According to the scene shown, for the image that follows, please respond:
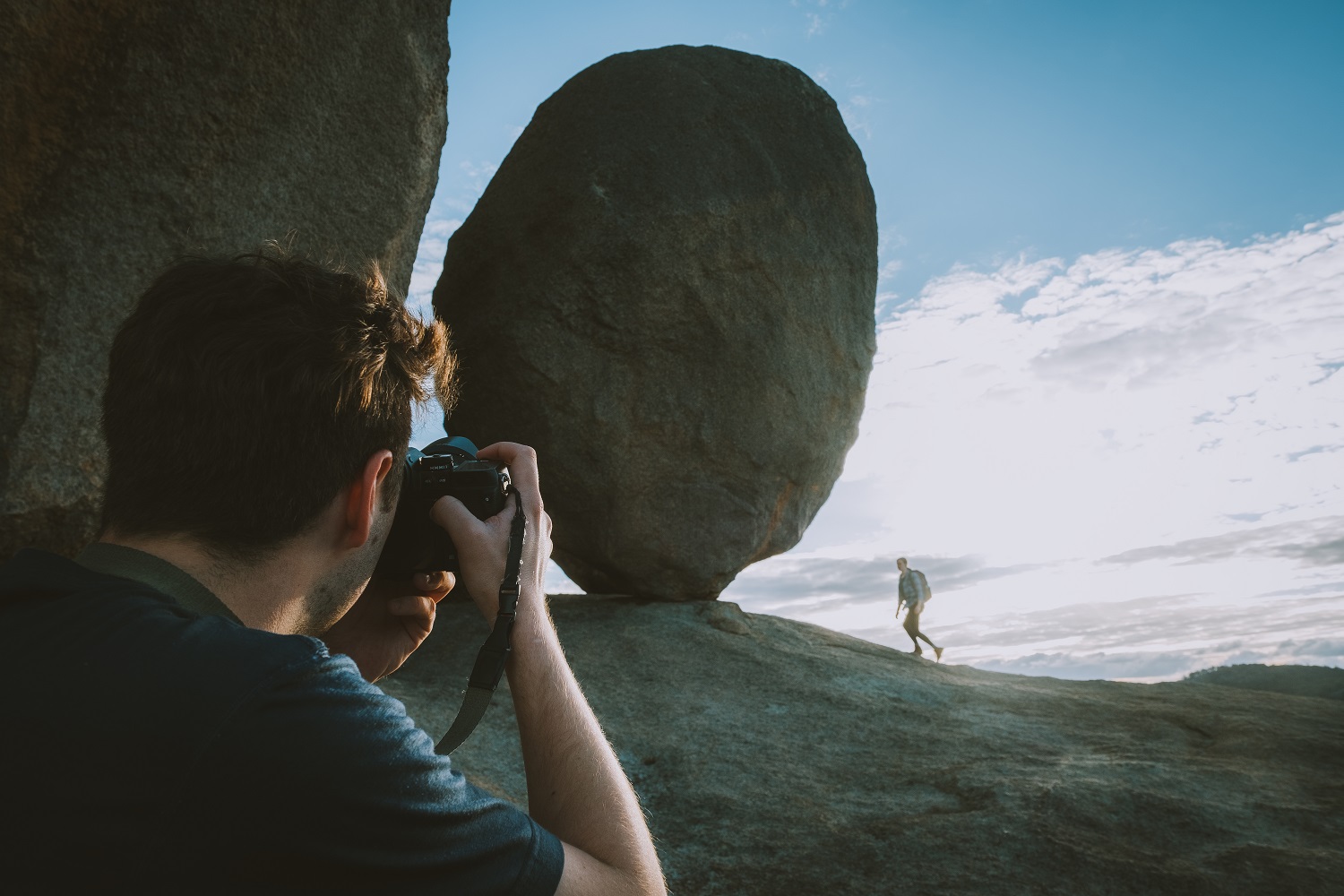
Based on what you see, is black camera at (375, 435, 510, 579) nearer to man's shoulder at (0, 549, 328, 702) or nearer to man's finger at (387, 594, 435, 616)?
man's finger at (387, 594, 435, 616)

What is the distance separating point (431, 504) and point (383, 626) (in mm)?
356

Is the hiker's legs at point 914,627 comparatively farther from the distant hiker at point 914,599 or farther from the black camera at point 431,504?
the black camera at point 431,504

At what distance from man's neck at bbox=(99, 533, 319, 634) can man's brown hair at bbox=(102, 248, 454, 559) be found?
2cm

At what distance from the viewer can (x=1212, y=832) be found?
4.68 m

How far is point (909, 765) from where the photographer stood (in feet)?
17.6

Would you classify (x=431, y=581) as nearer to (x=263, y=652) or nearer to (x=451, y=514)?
(x=451, y=514)

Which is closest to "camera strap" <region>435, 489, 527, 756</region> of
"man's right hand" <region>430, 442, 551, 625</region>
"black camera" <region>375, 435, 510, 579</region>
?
Result: "man's right hand" <region>430, 442, 551, 625</region>

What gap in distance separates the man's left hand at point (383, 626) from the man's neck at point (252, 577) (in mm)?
422

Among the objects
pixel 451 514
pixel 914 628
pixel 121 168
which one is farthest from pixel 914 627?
pixel 451 514

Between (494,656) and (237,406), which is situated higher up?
(237,406)

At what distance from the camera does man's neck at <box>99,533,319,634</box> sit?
1.34m

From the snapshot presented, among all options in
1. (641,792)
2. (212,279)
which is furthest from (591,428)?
(212,279)

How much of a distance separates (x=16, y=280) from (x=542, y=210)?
4071mm

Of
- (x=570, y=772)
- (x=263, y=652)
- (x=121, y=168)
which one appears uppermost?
(x=121, y=168)
